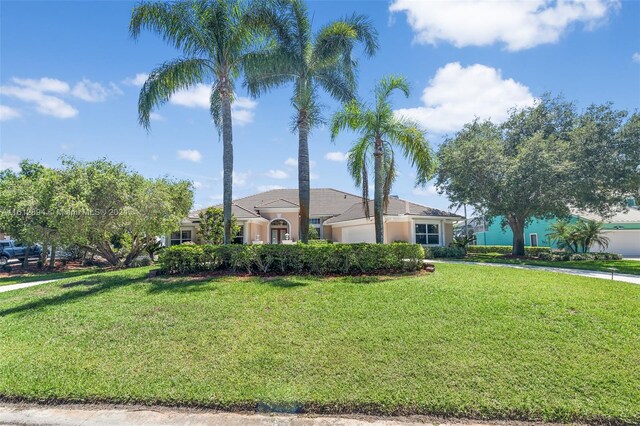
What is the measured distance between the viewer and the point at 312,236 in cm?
2759

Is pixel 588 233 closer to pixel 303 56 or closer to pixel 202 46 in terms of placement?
pixel 303 56

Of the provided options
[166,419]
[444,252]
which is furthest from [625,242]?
[166,419]

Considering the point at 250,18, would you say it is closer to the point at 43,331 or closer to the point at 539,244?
the point at 43,331

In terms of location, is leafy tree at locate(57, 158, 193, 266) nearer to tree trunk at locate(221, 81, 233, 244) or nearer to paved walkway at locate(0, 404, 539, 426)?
tree trunk at locate(221, 81, 233, 244)

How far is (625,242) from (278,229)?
100ft

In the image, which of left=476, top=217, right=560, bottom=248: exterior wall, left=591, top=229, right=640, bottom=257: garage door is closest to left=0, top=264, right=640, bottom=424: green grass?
left=476, top=217, right=560, bottom=248: exterior wall

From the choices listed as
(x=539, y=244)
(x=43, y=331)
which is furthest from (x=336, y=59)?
(x=539, y=244)

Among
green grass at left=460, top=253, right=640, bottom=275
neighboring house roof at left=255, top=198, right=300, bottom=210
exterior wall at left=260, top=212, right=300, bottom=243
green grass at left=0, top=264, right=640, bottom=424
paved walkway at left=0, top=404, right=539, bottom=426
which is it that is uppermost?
neighboring house roof at left=255, top=198, right=300, bottom=210

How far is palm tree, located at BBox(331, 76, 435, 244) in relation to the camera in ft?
42.5

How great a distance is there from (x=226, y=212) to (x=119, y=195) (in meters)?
6.86

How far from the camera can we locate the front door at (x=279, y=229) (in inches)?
1204

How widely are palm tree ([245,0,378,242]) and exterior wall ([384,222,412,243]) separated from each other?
13393 millimetres

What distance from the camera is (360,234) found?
2666cm

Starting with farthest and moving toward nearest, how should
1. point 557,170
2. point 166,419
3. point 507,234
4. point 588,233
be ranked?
point 507,234
point 588,233
point 557,170
point 166,419
